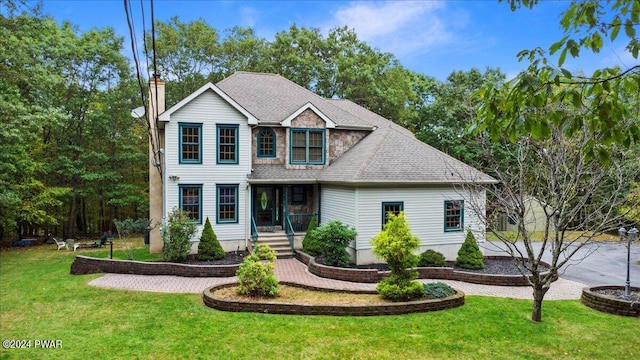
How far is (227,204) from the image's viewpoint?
16.9 meters

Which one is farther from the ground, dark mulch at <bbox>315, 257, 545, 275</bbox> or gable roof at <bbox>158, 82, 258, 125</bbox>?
gable roof at <bbox>158, 82, 258, 125</bbox>

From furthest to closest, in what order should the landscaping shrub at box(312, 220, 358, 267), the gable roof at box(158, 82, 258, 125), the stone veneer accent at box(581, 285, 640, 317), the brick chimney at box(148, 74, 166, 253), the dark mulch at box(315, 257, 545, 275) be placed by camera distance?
1. the brick chimney at box(148, 74, 166, 253)
2. the gable roof at box(158, 82, 258, 125)
3. the dark mulch at box(315, 257, 545, 275)
4. the landscaping shrub at box(312, 220, 358, 267)
5. the stone veneer accent at box(581, 285, 640, 317)

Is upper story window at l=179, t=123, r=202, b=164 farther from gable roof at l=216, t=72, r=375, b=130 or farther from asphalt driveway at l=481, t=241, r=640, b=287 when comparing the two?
asphalt driveway at l=481, t=241, r=640, b=287

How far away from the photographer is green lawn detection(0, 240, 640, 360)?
23.3 feet

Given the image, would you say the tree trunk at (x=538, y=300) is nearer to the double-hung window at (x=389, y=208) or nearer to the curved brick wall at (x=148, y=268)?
the double-hung window at (x=389, y=208)

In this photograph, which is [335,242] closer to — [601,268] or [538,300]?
[538,300]

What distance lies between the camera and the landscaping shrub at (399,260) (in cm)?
986

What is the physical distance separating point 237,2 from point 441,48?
950 centimetres

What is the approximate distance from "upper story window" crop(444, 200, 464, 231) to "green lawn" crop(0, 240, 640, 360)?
18.3ft

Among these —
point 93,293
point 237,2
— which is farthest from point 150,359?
Answer: point 237,2

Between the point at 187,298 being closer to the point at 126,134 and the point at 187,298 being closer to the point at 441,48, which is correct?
the point at 441,48

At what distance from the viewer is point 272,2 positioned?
12.2 meters

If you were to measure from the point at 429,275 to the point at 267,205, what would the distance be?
26.9ft

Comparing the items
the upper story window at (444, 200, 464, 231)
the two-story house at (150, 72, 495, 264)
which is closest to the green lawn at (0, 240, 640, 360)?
the two-story house at (150, 72, 495, 264)
